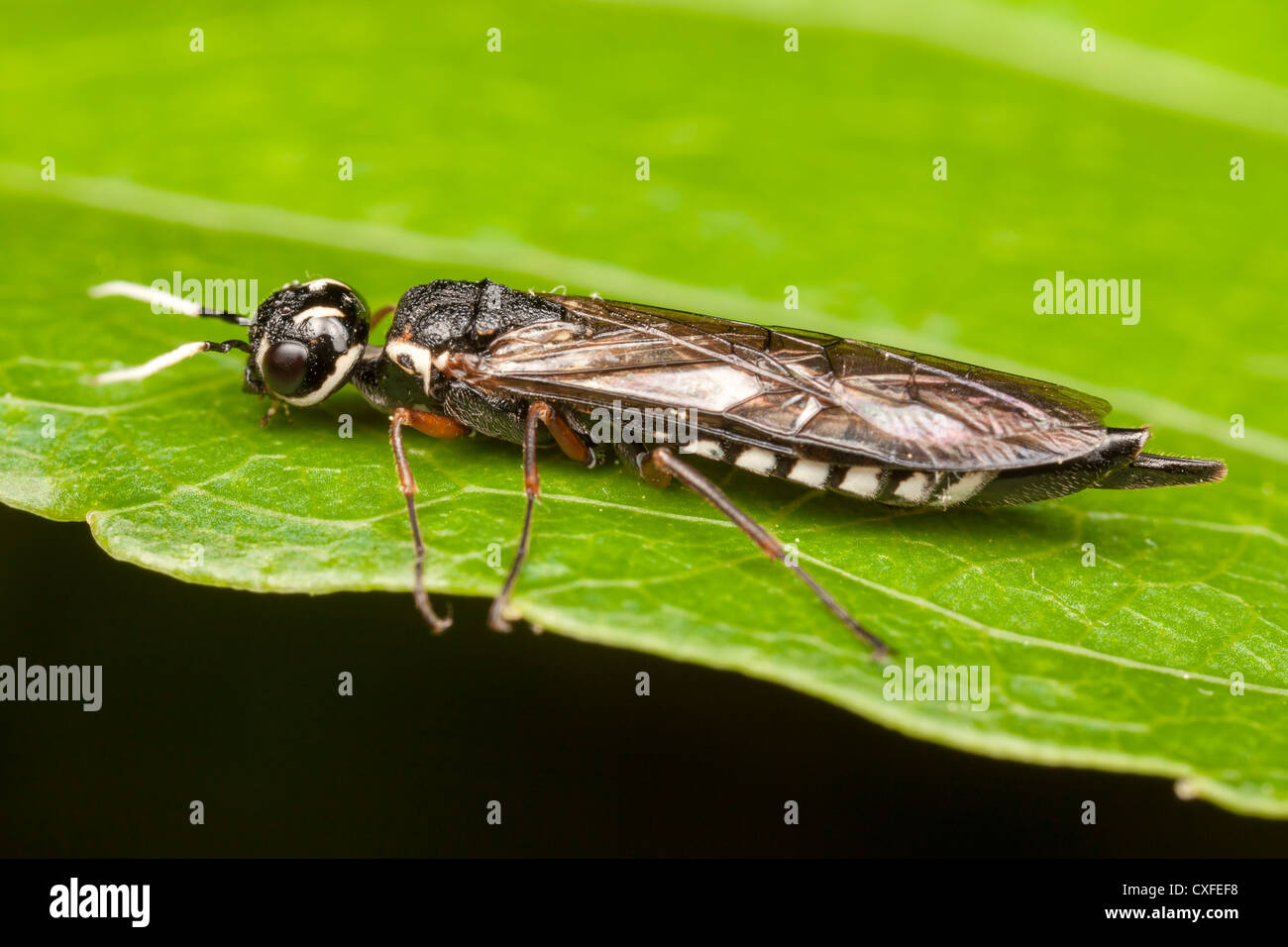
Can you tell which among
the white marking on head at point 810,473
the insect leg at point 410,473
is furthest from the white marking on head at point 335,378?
the white marking on head at point 810,473

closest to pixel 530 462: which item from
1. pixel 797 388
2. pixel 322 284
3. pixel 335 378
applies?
pixel 797 388

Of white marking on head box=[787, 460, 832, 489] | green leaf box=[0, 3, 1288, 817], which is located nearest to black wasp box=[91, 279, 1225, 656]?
white marking on head box=[787, 460, 832, 489]

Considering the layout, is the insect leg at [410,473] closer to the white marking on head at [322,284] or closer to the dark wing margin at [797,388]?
the dark wing margin at [797,388]

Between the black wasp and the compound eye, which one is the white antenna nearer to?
the black wasp

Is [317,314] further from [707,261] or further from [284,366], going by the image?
[707,261]

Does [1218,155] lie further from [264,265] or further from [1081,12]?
[264,265]

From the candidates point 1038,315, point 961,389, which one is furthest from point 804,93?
point 961,389
